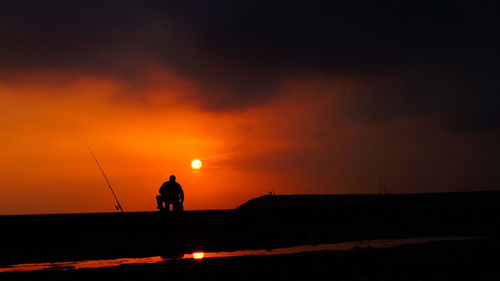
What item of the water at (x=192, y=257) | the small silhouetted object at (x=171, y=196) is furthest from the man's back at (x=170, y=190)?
the water at (x=192, y=257)

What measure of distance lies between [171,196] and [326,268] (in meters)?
12.7

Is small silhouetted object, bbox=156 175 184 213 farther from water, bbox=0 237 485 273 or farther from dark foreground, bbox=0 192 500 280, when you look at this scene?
water, bbox=0 237 485 273

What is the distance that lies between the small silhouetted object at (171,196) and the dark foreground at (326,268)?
9704 mm

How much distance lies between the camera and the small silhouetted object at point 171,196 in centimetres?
2311

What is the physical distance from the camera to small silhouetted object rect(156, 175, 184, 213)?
2311 cm

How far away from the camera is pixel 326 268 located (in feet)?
38.3

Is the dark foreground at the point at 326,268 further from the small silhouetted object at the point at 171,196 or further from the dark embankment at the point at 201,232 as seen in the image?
the small silhouetted object at the point at 171,196

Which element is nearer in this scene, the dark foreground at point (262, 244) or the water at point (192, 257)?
the dark foreground at point (262, 244)

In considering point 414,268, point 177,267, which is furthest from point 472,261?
point 177,267

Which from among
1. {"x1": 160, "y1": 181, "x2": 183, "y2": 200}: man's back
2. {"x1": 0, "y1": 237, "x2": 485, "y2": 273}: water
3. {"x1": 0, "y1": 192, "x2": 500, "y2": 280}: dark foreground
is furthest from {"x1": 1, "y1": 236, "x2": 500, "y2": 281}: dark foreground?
{"x1": 160, "y1": 181, "x2": 183, "y2": 200}: man's back

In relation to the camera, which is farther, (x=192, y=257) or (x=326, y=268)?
(x=192, y=257)

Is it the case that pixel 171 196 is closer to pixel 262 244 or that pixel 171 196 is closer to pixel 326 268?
pixel 262 244

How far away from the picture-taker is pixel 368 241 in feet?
63.2

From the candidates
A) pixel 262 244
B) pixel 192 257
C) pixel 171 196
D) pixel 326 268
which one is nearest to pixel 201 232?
pixel 171 196
